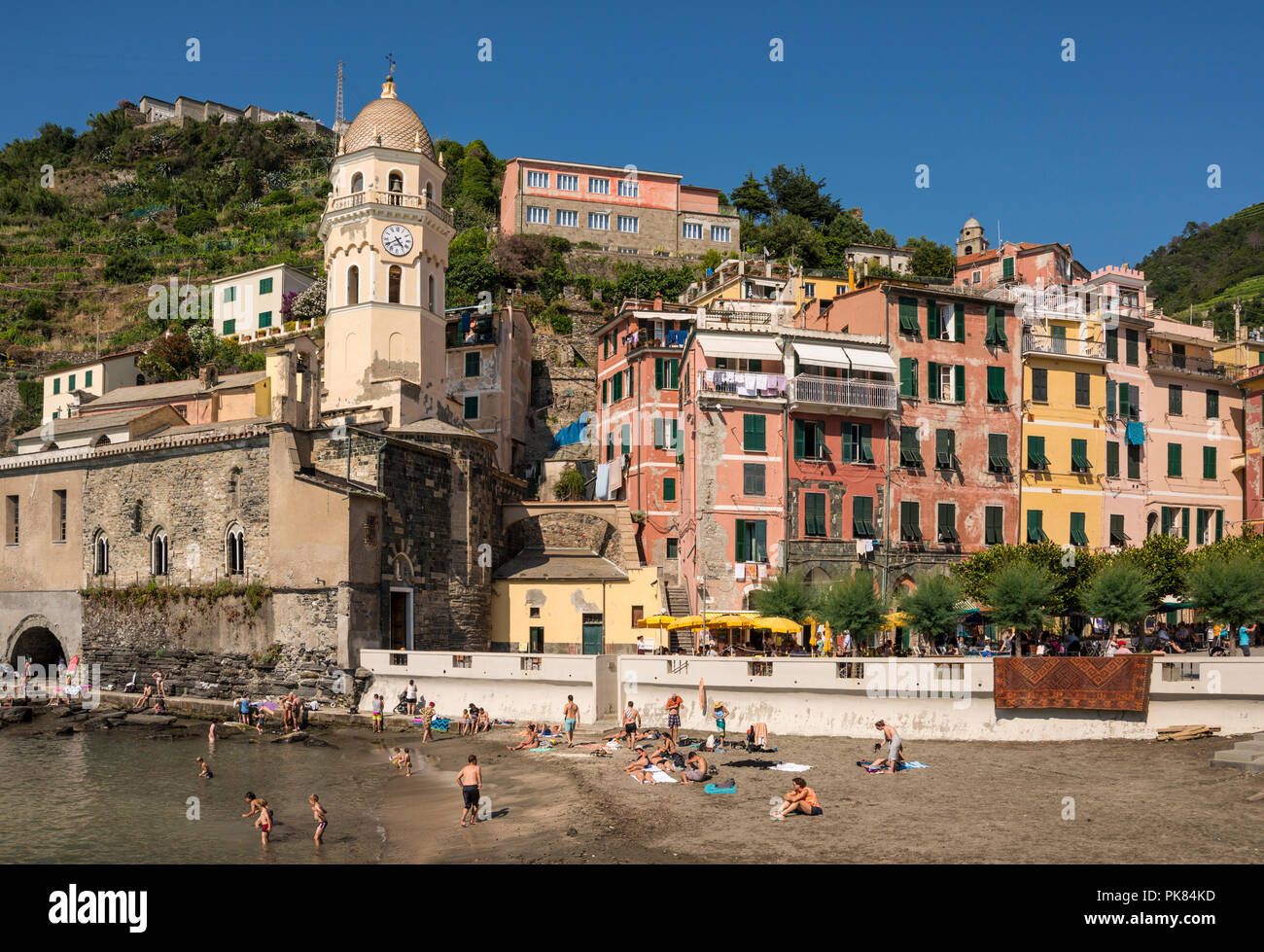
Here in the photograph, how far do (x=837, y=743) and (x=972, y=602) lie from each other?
1411 centimetres

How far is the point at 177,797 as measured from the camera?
25.5m

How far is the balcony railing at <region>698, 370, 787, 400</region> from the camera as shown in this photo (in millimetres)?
41906

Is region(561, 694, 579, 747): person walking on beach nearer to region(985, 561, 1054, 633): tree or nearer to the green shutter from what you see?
region(985, 561, 1054, 633): tree

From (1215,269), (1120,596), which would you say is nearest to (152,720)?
(1120,596)

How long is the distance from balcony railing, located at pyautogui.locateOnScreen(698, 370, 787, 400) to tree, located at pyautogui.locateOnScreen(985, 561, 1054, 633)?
12.1 m

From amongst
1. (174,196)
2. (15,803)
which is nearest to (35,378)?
(174,196)

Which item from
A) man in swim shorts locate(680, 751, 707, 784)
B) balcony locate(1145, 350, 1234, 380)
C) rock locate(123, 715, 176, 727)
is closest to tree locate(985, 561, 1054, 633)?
man in swim shorts locate(680, 751, 707, 784)

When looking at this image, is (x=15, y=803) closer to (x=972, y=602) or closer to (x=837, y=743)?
(x=837, y=743)

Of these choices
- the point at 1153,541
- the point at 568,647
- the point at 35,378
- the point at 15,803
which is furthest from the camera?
the point at 35,378
